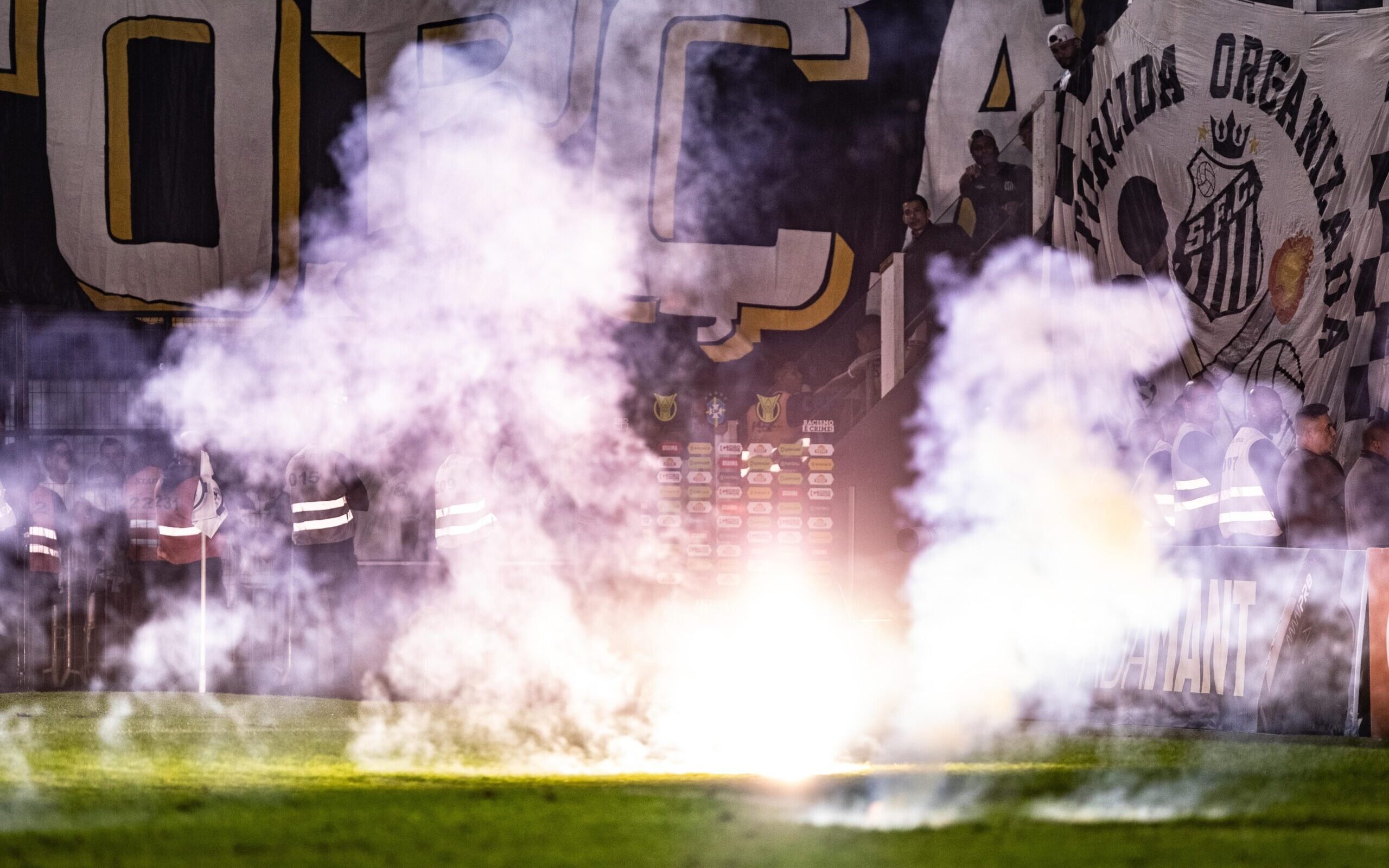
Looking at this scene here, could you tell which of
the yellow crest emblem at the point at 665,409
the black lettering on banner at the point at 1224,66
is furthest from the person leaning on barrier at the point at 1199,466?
the yellow crest emblem at the point at 665,409

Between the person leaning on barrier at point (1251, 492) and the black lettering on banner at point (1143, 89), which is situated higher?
the black lettering on banner at point (1143, 89)

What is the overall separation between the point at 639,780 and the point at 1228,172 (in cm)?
538

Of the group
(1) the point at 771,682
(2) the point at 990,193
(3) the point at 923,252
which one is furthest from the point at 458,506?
(2) the point at 990,193

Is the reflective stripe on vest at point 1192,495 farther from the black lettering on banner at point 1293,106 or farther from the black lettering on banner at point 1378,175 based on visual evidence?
Answer: the black lettering on banner at point 1293,106

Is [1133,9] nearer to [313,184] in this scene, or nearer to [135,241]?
[313,184]

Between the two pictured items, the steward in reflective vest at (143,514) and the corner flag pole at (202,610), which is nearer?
the corner flag pole at (202,610)

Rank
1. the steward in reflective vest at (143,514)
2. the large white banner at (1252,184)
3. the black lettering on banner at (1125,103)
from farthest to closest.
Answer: the steward in reflective vest at (143,514) < the black lettering on banner at (1125,103) < the large white banner at (1252,184)

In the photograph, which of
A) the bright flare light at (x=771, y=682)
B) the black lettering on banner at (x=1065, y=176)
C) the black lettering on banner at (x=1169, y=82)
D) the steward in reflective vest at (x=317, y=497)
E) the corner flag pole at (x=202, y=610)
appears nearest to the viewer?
the bright flare light at (x=771, y=682)

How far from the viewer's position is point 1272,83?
724 cm

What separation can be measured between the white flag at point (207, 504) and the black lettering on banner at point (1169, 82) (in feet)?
24.5

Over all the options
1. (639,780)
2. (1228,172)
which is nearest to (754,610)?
(1228,172)

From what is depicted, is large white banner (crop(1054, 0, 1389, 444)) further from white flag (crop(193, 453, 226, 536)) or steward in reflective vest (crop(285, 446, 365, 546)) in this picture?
white flag (crop(193, 453, 226, 536))

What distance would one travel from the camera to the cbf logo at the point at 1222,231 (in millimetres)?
7332

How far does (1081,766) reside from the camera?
5.00 metres
